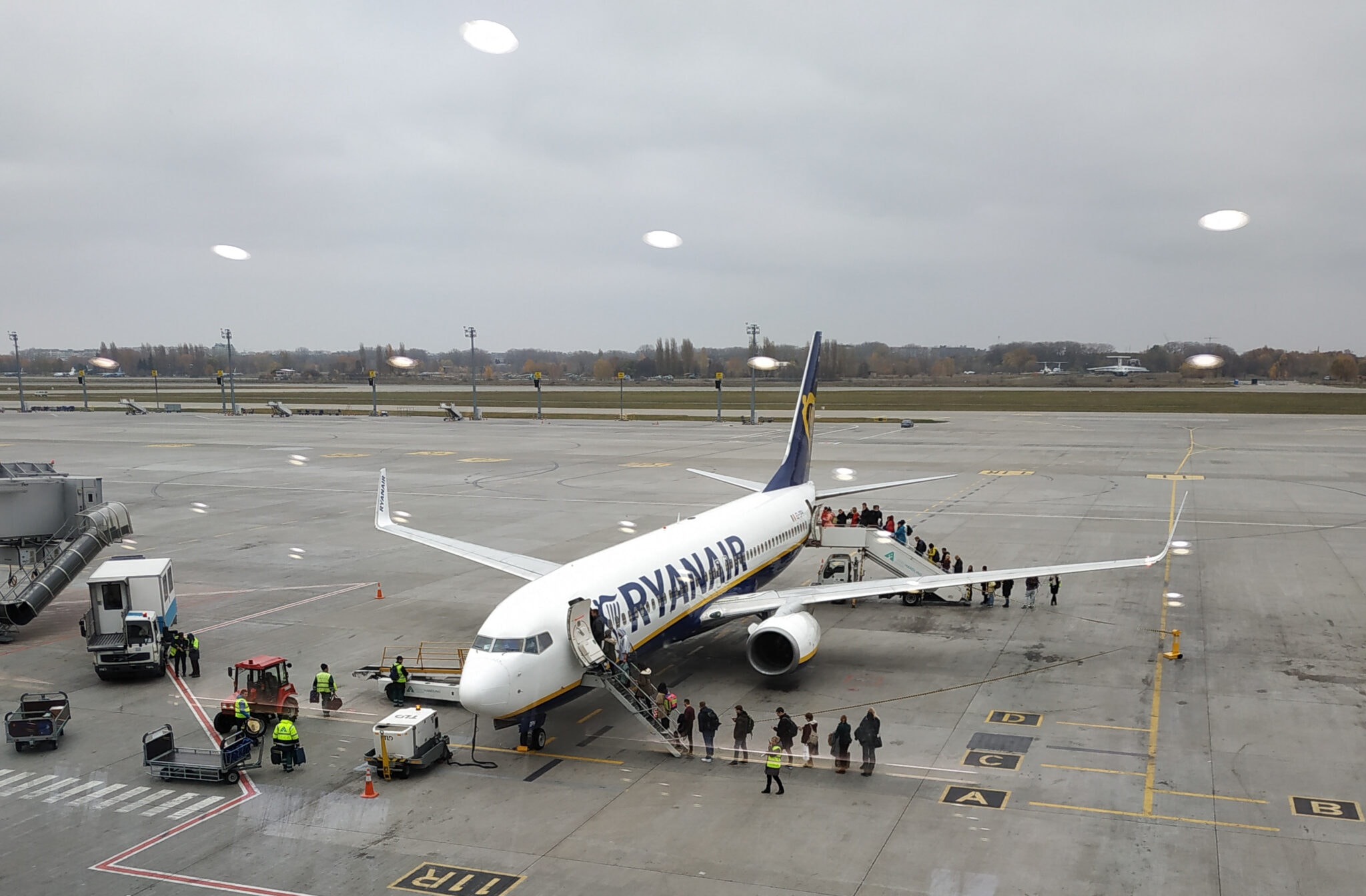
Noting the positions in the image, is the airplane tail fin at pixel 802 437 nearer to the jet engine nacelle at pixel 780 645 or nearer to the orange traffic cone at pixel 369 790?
→ the jet engine nacelle at pixel 780 645

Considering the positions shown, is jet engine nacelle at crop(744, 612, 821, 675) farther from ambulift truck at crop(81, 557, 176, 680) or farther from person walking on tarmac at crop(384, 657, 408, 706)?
ambulift truck at crop(81, 557, 176, 680)

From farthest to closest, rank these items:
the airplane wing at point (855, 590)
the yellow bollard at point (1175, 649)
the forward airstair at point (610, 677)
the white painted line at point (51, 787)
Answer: the yellow bollard at point (1175, 649)
the airplane wing at point (855, 590)
the forward airstair at point (610, 677)
the white painted line at point (51, 787)

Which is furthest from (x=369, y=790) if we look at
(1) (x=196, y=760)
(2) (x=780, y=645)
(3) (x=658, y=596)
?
(2) (x=780, y=645)

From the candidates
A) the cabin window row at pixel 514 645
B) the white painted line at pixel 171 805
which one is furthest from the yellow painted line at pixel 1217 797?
the white painted line at pixel 171 805

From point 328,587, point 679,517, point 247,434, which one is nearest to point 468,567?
point 328,587

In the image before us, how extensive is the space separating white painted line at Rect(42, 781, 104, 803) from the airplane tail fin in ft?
79.6

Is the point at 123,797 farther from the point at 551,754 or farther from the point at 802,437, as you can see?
the point at 802,437

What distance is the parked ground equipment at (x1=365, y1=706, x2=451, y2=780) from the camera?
20781 mm

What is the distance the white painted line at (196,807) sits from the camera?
1908cm

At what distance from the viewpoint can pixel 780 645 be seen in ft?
84.6

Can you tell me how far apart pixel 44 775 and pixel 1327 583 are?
43.3 metres

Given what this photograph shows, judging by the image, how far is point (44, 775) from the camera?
2108 cm

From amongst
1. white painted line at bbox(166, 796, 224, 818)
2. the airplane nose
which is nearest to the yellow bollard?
the airplane nose

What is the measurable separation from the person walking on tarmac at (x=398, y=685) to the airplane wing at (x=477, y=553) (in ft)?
17.1
